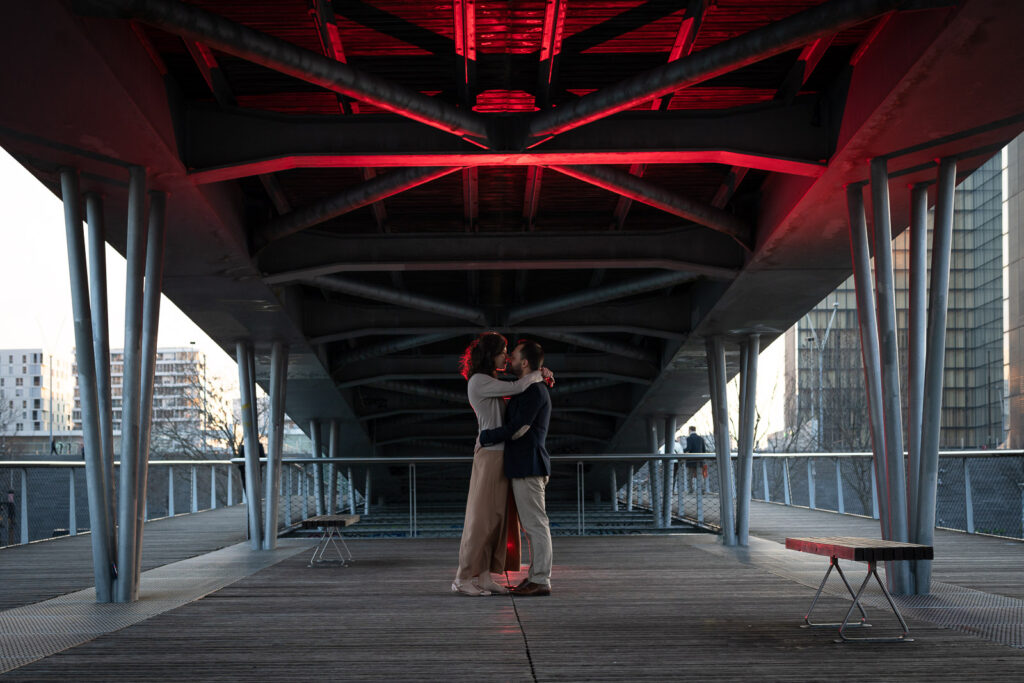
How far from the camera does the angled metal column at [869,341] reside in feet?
29.3

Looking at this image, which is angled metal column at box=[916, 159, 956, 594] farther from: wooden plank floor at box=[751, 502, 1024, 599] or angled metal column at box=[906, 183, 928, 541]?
wooden plank floor at box=[751, 502, 1024, 599]

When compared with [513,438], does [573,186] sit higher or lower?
higher

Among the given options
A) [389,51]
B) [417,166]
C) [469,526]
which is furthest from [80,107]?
[469,526]

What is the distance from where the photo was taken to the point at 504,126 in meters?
9.41

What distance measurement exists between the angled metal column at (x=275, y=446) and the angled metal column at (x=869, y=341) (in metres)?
9.11

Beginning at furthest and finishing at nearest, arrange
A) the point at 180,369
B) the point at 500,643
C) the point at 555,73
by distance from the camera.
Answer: the point at 180,369
the point at 555,73
the point at 500,643

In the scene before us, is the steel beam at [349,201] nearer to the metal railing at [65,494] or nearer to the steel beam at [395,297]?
the steel beam at [395,297]

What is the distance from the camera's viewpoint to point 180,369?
239 ft

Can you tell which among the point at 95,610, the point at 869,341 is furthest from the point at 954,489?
the point at 95,610

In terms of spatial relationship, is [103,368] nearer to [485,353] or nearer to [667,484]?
[485,353]

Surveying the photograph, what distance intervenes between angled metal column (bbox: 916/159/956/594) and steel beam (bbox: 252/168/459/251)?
463 centimetres

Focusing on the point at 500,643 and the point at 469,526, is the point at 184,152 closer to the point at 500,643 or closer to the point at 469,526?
the point at 469,526

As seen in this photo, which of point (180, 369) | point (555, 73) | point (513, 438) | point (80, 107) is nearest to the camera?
point (80, 107)

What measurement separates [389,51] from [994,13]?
498cm
